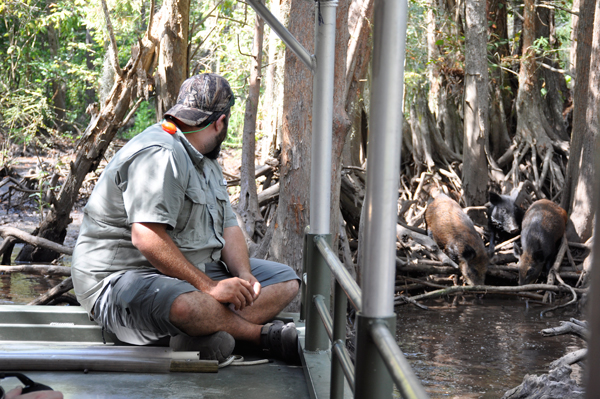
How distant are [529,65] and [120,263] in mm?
10925

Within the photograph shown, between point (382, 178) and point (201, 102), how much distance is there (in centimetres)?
206

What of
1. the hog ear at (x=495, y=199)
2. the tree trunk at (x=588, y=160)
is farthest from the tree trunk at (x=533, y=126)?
the tree trunk at (x=588, y=160)

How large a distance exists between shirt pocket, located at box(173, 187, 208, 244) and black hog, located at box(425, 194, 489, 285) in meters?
5.63

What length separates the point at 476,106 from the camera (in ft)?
36.1

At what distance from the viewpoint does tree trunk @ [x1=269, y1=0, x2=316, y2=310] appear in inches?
201

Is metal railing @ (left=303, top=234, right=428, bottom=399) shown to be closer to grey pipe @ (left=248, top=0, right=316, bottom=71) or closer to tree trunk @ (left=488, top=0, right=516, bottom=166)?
grey pipe @ (left=248, top=0, right=316, bottom=71)

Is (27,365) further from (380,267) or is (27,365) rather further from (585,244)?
(585,244)

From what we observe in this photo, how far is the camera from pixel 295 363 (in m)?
3.22

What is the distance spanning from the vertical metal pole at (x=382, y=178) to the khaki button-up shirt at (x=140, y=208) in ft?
5.41

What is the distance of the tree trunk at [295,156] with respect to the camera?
5098mm

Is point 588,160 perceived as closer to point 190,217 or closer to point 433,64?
point 433,64

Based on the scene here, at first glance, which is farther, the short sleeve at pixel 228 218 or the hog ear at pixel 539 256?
the hog ear at pixel 539 256

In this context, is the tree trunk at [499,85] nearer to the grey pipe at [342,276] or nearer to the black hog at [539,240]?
the black hog at [539,240]

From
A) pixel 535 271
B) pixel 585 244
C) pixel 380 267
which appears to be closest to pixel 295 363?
pixel 380 267
